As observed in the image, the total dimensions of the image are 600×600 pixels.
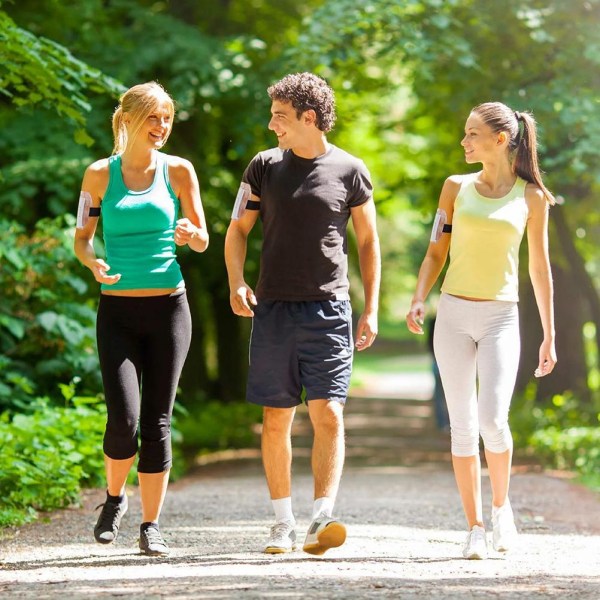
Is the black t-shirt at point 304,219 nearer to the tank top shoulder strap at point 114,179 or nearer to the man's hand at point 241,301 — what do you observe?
the man's hand at point 241,301

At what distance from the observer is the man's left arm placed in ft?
20.3

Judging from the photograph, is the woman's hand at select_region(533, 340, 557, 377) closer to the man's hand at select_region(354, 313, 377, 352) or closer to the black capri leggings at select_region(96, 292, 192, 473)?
the man's hand at select_region(354, 313, 377, 352)

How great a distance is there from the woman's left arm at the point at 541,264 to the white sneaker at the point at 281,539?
147 cm

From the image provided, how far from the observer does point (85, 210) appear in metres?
5.99

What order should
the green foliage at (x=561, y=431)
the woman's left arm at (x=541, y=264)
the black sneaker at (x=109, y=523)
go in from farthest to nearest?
1. the green foliage at (x=561, y=431)
2. the woman's left arm at (x=541, y=264)
3. the black sneaker at (x=109, y=523)

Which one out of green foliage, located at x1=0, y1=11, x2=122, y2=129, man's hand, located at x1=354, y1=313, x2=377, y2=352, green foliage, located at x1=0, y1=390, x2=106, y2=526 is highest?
green foliage, located at x1=0, y1=11, x2=122, y2=129

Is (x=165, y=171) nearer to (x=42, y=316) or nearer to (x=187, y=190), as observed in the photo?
(x=187, y=190)

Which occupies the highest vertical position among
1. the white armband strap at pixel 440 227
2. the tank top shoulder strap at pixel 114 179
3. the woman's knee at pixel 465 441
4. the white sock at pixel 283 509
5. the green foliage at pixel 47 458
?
the tank top shoulder strap at pixel 114 179

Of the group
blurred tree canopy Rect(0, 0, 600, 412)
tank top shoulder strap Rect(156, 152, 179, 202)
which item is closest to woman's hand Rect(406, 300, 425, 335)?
tank top shoulder strap Rect(156, 152, 179, 202)

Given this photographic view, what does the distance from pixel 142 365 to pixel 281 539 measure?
1.07 meters

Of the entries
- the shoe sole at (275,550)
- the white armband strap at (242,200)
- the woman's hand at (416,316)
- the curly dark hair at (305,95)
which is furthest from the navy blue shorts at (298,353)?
the curly dark hair at (305,95)

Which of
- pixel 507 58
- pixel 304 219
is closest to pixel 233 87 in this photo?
pixel 507 58

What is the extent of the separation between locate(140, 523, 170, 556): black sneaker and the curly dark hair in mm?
2077

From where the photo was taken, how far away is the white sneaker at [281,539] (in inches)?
240
